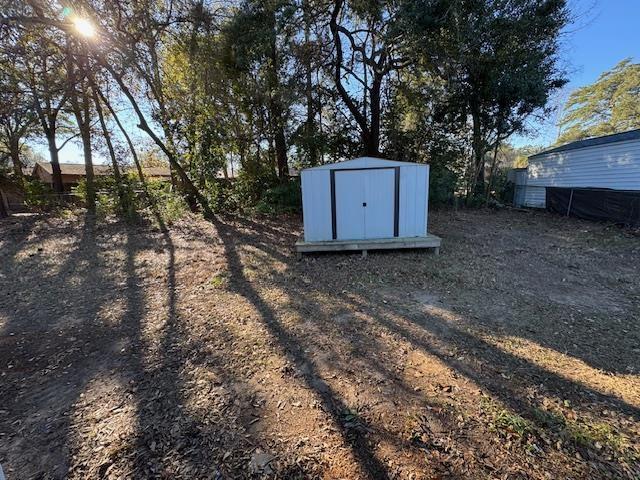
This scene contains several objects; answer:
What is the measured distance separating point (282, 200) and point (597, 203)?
898cm

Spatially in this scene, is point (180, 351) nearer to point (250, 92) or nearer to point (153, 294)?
point (153, 294)

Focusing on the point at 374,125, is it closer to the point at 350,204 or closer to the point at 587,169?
the point at 350,204

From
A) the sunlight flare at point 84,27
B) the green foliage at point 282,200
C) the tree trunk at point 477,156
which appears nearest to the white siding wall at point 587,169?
the tree trunk at point 477,156

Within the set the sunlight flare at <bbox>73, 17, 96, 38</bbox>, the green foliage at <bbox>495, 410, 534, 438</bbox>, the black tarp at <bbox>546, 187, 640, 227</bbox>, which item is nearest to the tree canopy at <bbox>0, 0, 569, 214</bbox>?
the sunlight flare at <bbox>73, 17, 96, 38</bbox>

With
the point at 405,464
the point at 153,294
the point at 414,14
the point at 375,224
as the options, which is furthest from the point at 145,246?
the point at 414,14

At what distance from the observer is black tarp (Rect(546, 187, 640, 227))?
743cm

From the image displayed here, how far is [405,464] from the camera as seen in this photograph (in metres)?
1.62

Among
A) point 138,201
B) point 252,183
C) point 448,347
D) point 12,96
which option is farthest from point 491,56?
point 12,96

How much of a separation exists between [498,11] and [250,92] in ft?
22.1

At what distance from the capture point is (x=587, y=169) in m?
9.58

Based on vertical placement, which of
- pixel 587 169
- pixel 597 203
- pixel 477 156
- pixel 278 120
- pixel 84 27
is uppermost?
pixel 84 27

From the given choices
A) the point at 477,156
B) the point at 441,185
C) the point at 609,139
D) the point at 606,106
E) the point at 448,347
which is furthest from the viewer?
the point at 606,106

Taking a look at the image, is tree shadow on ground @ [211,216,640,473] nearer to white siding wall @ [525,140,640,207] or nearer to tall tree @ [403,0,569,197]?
tall tree @ [403,0,569,197]

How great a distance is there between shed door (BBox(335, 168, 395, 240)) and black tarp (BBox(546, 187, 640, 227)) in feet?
21.0
